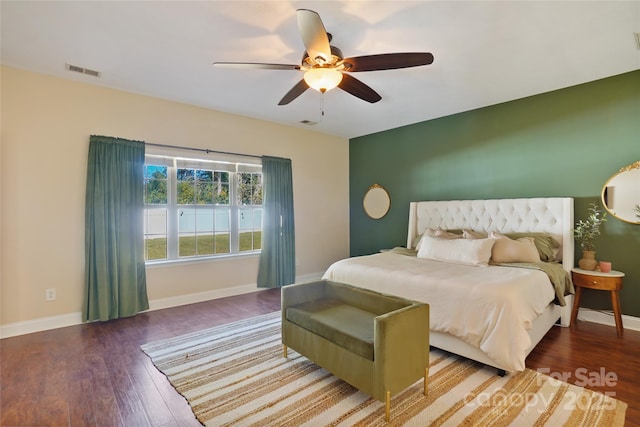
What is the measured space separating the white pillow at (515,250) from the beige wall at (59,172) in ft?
12.2

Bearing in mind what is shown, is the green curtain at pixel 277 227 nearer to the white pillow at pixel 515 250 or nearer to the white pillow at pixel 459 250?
the white pillow at pixel 459 250

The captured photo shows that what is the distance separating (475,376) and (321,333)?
1.23 meters

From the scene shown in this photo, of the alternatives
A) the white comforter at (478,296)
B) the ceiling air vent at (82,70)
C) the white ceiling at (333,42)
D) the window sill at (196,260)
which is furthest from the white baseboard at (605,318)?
the ceiling air vent at (82,70)

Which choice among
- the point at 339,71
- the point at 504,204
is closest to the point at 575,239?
the point at 504,204

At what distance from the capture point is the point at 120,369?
2469 mm

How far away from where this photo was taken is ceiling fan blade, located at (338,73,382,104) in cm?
257

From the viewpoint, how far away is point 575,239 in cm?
356

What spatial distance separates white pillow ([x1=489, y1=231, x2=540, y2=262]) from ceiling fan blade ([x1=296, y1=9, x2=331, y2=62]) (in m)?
2.70

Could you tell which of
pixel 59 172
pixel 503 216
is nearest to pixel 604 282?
pixel 503 216

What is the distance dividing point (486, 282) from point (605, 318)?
2.08 metres

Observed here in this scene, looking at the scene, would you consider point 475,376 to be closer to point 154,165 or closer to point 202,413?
point 202,413

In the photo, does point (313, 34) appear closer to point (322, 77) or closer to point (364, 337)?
point (322, 77)

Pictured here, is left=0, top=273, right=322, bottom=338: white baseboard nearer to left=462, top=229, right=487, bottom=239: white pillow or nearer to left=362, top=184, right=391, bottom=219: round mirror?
left=362, top=184, right=391, bottom=219: round mirror

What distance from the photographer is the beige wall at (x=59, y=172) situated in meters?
3.12
